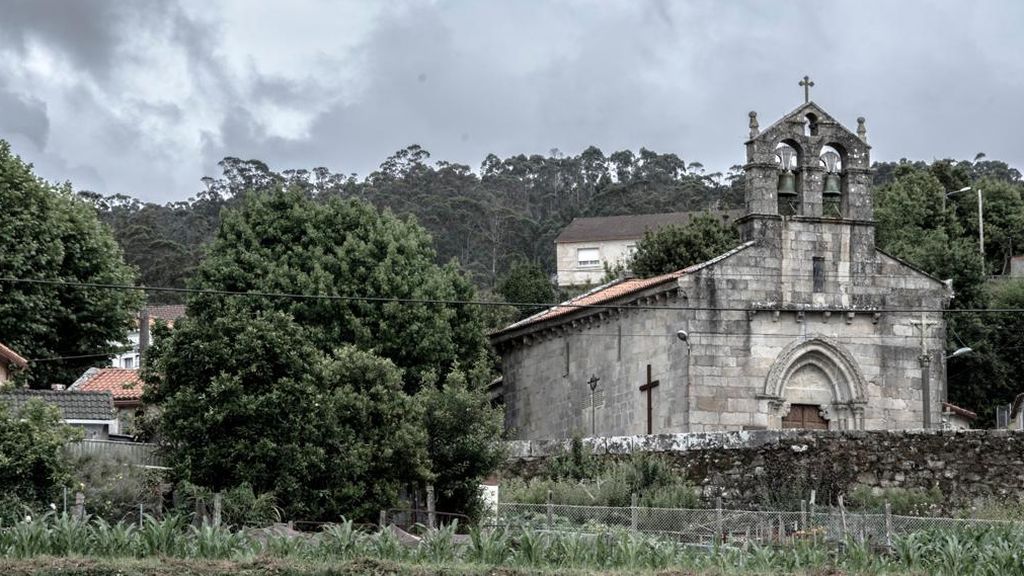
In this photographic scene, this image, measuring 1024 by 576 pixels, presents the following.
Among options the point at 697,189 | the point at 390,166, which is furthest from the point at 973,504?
the point at 390,166

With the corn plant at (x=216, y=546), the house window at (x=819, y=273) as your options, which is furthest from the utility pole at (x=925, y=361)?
the corn plant at (x=216, y=546)

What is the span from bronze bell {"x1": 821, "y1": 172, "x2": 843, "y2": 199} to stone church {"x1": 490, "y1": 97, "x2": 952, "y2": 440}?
0.04 metres

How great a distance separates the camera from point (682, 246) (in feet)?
202

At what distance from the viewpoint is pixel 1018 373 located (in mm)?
61812

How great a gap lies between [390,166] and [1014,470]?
10865 centimetres

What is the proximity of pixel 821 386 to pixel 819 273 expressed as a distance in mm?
2786

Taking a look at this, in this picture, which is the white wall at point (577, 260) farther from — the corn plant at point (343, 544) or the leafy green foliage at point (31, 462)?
the corn plant at point (343, 544)

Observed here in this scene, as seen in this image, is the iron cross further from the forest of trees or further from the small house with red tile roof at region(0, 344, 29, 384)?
the forest of trees

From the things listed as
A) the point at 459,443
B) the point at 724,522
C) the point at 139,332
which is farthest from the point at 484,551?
the point at 139,332

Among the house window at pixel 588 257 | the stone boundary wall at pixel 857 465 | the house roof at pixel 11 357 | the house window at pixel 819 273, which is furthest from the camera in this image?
the house window at pixel 588 257

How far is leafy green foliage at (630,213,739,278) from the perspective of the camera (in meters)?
60.9

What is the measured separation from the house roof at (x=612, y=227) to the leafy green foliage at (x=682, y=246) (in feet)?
151

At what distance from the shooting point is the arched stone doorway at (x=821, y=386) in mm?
43156

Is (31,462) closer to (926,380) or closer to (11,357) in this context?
(11,357)
